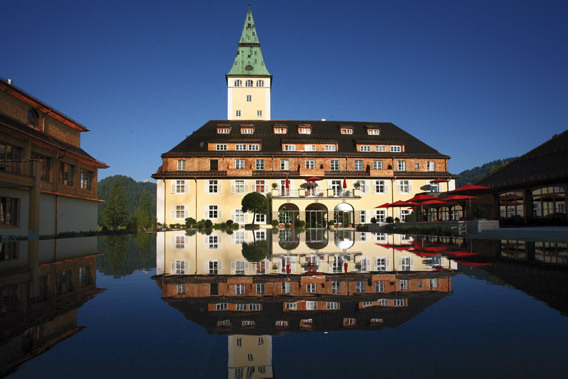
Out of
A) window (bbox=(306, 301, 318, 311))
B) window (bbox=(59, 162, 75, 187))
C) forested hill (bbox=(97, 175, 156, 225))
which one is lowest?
window (bbox=(306, 301, 318, 311))

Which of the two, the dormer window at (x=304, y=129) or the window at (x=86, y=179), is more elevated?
the dormer window at (x=304, y=129)

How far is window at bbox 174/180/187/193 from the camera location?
130 feet

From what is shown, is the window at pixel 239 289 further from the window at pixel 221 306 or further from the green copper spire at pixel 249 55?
the green copper spire at pixel 249 55

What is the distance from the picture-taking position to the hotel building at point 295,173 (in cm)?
3947

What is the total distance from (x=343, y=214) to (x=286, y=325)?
123ft

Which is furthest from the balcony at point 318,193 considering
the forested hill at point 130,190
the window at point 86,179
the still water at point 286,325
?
the forested hill at point 130,190

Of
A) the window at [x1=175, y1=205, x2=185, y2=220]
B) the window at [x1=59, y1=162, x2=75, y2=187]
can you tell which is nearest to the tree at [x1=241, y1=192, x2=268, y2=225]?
the window at [x1=175, y1=205, x2=185, y2=220]

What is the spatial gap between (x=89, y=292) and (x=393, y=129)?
45.7 metres

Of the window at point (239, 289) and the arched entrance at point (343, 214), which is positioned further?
the arched entrance at point (343, 214)

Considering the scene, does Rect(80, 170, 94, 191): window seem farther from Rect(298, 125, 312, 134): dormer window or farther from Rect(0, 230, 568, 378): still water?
Rect(0, 230, 568, 378): still water

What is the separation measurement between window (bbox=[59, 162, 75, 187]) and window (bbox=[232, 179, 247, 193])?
54.7 ft

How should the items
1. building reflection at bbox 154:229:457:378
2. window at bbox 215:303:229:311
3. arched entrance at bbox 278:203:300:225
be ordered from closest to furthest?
building reflection at bbox 154:229:457:378 < window at bbox 215:303:229:311 < arched entrance at bbox 278:203:300:225

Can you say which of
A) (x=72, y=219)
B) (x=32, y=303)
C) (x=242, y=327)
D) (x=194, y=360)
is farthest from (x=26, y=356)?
(x=72, y=219)

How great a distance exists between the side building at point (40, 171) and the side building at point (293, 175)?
10.7 metres
